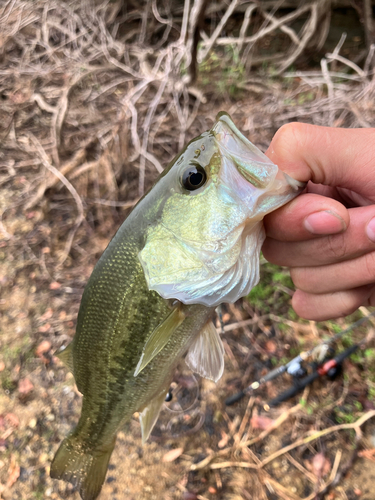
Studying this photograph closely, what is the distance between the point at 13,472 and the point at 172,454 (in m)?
1.19

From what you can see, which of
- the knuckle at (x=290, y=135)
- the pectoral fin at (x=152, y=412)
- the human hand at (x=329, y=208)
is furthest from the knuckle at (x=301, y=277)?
the pectoral fin at (x=152, y=412)

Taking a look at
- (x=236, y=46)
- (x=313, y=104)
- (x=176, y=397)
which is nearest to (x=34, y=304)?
(x=176, y=397)

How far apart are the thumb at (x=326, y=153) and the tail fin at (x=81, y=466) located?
162 cm

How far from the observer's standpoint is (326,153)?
45.2 inches

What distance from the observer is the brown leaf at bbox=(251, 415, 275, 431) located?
2.37 meters

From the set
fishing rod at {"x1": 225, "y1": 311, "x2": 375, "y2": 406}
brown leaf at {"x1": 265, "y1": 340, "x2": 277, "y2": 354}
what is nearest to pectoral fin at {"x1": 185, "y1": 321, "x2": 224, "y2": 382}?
fishing rod at {"x1": 225, "y1": 311, "x2": 375, "y2": 406}

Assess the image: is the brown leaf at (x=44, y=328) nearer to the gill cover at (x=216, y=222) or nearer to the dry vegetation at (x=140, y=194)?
the dry vegetation at (x=140, y=194)

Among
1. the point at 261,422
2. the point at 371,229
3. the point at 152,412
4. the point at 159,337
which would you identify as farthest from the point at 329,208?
the point at 261,422

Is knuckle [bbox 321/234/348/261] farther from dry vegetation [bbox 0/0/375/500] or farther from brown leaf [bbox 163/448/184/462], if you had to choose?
brown leaf [bbox 163/448/184/462]

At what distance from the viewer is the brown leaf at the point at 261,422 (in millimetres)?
2367

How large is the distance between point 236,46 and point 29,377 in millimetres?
4578

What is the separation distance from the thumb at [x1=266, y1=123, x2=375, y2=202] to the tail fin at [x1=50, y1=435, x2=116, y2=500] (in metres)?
1.62

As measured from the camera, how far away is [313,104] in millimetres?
3455

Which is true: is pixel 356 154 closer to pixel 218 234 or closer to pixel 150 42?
pixel 218 234
